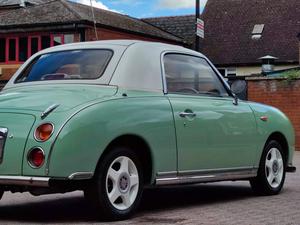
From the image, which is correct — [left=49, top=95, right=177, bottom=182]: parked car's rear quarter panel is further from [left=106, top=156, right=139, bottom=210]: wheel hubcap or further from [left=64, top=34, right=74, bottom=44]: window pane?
[left=64, top=34, right=74, bottom=44]: window pane

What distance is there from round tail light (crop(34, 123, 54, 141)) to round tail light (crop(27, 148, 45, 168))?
0.33ft

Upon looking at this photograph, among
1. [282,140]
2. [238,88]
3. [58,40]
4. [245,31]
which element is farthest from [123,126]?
[245,31]

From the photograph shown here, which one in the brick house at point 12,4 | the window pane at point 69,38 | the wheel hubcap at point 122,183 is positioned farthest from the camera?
the brick house at point 12,4

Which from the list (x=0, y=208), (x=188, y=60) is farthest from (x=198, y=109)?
(x=0, y=208)

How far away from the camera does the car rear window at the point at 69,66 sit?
6582mm

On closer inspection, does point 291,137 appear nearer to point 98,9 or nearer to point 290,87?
point 290,87

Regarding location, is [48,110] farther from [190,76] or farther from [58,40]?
[58,40]

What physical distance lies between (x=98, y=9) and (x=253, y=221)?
3129 cm

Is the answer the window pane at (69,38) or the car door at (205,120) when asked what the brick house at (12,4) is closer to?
the window pane at (69,38)

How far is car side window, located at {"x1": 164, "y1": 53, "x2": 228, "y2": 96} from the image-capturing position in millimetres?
6906

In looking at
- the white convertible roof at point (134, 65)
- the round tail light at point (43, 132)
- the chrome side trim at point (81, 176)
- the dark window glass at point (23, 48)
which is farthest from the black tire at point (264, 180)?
the dark window glass at point (23, 48)

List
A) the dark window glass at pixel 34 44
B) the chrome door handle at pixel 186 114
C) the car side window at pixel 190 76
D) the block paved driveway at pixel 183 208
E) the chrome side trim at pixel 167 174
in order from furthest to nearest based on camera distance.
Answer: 1. the dark window glass at pixel 34 44
2. the car side window at pixel 190 76
3. the chrome door handle at pixel 186 114
4. the chrome side trim at pixel 167 174
5. the block paved driveway at pixel 183 208

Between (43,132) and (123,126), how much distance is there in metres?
0.75

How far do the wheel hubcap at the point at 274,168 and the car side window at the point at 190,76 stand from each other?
1.09 m
